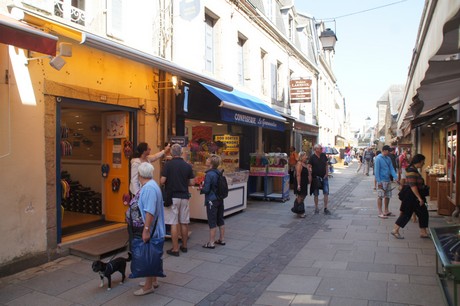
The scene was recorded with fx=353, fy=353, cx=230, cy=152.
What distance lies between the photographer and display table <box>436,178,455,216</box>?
8.55 meters

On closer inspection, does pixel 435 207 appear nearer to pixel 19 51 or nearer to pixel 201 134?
pixel 201 134

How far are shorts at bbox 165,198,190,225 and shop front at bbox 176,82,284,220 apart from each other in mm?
1803

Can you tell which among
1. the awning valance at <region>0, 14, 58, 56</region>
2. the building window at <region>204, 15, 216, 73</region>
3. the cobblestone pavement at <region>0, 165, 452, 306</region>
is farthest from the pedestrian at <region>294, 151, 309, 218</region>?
the awning valance at <region>0, 14, 58, 56</region>

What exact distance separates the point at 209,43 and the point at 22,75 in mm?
6232

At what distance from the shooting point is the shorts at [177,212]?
5676 millimetres

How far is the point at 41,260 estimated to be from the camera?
508cm

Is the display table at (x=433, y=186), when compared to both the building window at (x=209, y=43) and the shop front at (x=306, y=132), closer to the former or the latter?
the shop front at (x=306, y=132)

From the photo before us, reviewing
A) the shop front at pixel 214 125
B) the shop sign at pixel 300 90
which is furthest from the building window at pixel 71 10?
the shop sign at pixel 300 90

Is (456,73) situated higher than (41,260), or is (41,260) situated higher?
(456,73)

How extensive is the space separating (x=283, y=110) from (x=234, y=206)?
26.9 feet

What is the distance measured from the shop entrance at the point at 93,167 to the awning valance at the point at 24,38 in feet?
5.79

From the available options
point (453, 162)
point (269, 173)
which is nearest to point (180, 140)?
point (269, 173)

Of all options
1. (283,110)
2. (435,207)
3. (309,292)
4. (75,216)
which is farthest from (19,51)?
(283,110)

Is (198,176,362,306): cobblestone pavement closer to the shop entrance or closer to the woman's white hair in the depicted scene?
the woman's white hair
